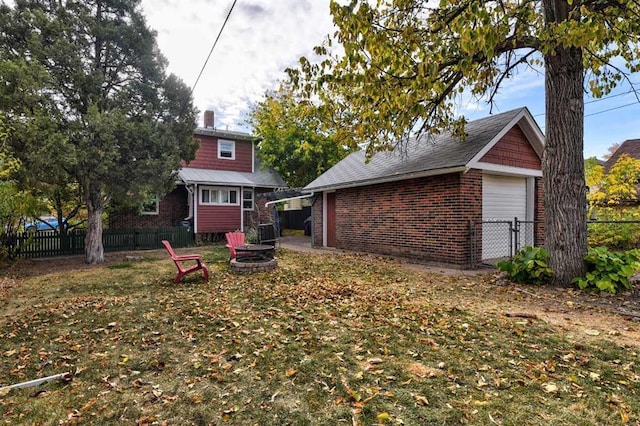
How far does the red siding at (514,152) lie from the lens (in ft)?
31.8

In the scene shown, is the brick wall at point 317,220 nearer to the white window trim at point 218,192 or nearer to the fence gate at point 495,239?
the white window trim at point 218,192

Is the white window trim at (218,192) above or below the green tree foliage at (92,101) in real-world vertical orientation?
below

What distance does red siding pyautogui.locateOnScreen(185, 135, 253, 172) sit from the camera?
734 inches

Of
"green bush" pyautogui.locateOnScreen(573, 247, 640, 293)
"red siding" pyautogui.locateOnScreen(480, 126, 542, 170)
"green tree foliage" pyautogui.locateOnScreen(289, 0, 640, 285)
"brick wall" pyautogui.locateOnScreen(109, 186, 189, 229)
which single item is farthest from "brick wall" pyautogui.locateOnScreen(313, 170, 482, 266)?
"brick wall" pyautogui.locateOnScreen(109, 186, 189, 229)

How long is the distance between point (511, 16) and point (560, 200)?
3.61 metres

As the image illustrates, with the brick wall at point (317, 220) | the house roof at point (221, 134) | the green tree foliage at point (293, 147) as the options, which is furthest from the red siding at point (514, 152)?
the house roof at point (221, 134)

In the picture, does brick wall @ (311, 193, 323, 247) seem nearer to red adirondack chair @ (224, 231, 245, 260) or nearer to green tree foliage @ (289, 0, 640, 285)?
red adirondack chair @ (224, 231, 245, 260)

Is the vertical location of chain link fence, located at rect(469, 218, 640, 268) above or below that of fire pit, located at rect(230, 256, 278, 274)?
above

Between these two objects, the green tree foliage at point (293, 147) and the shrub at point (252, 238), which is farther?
the green tree foliage at point (293, 147)

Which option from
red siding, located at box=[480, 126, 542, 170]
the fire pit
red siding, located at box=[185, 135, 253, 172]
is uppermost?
red siding, located at box=[185, 135, 253, 172]

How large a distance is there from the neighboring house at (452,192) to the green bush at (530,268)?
189 centimetres

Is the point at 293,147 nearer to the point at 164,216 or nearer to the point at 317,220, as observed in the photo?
the point at 317,220

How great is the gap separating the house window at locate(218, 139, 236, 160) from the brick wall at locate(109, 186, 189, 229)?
315 cm

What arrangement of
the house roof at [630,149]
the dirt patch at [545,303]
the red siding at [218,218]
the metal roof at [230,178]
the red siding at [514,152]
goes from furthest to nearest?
the house roof at [630,149] < the red siding at [218,218] < the metal roof at [230,178] < the red siding at [514,152] < the dirt patch at [545,303]
